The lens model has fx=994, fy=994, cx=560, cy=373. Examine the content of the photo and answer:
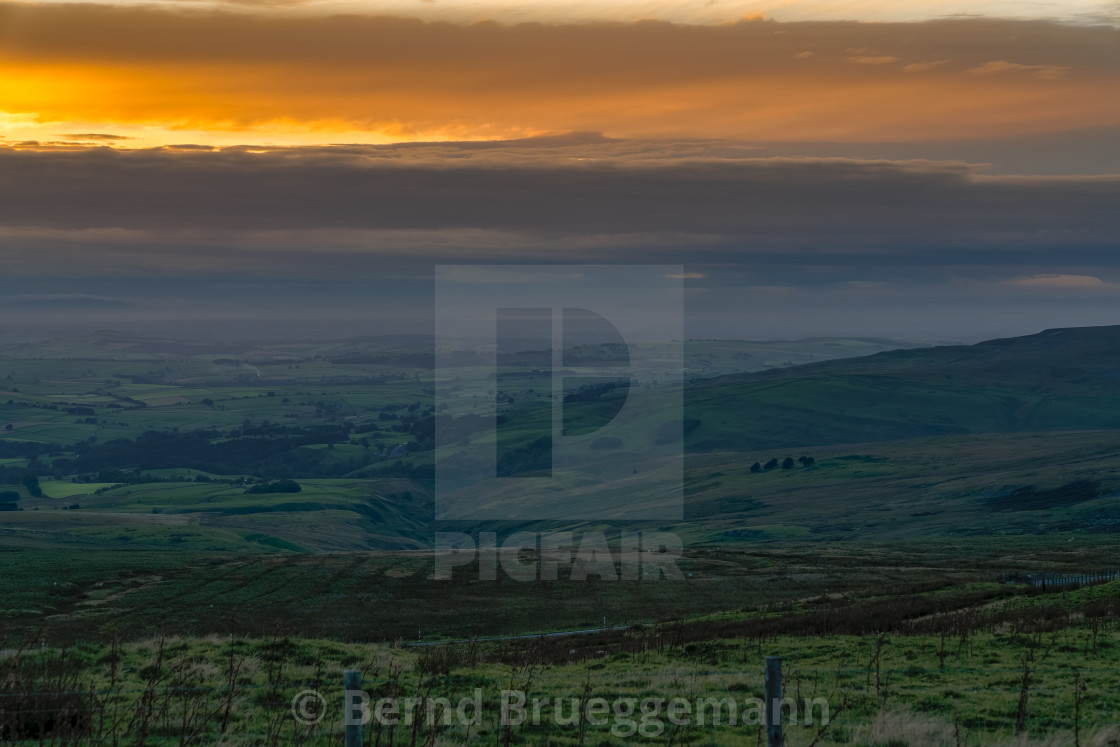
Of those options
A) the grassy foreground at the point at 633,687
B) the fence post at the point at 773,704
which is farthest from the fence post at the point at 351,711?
the fence post at the point at 773,704

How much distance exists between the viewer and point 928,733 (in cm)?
1594

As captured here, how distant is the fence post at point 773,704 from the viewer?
12234mm

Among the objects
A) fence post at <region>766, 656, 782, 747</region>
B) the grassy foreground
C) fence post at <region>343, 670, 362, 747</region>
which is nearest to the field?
the grassy foreground

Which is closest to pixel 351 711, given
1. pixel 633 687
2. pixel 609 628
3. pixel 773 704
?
pixel 773 704

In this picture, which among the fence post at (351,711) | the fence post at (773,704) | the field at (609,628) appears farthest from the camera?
the field at (609,628)

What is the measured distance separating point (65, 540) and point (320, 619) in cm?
9777

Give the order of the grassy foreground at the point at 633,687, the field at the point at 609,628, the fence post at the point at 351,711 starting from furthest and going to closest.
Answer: the field at the point at 609,628 → the grassy foreground at the point at 633,687 → the fence post at the point at 351,711

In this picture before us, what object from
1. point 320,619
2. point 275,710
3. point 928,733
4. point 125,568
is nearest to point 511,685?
point 275,710

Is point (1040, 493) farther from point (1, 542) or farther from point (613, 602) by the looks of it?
point (1, 542)

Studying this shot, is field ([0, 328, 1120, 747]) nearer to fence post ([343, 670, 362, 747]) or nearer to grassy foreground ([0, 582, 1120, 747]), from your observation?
grassy foreground ([0, 582, 1120, 747])

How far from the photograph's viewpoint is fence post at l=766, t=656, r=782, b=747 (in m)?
12.2

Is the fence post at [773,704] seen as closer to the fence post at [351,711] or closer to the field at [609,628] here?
the field at [609,628]

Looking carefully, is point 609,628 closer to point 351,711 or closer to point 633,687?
point 633,687

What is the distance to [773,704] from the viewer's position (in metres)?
12.4
